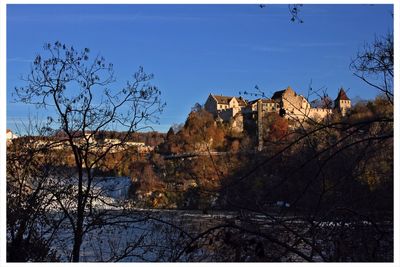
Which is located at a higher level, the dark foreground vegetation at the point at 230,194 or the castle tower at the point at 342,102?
the castle tower at the point at 342,102

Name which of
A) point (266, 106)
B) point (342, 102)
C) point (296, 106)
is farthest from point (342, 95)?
point (266, 106)

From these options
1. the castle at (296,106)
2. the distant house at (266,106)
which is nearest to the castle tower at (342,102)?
the castle at (296,106)

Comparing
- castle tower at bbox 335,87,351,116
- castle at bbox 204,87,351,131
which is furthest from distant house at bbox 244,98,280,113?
castle tower at bbox 335,87,351,116

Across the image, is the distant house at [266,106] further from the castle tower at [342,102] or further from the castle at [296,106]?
the castle tower at [342,102]

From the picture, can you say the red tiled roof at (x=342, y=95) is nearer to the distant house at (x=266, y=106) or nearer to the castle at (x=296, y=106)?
the castle at (x=296, y=106)

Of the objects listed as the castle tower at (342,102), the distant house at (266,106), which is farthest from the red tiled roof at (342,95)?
the distant house at (266,106)

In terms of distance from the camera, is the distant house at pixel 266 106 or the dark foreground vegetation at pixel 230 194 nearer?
the dark foreground vegetation at pixel 230 194
